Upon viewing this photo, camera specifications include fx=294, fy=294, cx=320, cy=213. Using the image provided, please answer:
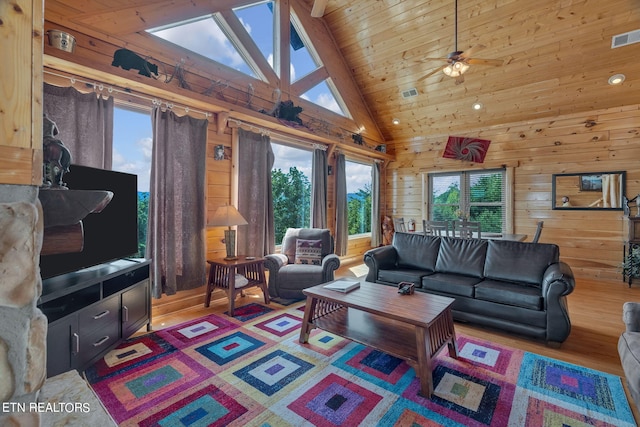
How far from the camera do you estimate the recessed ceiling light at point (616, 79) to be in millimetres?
4148

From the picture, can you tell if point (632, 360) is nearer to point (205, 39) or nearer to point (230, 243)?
point (230, 243)

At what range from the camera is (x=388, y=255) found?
376 centimetres

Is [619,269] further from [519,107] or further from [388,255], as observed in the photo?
[388,255]

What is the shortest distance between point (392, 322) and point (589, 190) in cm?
461

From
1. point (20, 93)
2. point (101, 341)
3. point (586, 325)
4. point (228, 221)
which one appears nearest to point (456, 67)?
point (586, 325)

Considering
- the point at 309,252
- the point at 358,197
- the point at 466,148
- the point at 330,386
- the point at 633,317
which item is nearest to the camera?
the point at 633,317

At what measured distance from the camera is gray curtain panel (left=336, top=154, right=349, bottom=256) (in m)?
5.63

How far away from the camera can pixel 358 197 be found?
652 centimetres

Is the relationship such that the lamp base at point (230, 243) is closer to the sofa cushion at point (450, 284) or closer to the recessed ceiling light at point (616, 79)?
the sofa cushion at point (450, 284)

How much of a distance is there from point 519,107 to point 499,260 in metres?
3.42

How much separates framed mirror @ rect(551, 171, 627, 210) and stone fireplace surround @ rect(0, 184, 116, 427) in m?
6.42

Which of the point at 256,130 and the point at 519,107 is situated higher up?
the point at 519,107

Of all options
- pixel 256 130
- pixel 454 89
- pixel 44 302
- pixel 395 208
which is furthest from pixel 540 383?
pixel 395 208

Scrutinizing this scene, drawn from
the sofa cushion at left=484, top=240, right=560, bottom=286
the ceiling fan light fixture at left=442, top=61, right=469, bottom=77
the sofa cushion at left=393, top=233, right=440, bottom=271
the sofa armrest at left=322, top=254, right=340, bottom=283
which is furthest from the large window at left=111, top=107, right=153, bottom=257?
the sofa cushion at left=484, top=240, right=560, bottom=286
